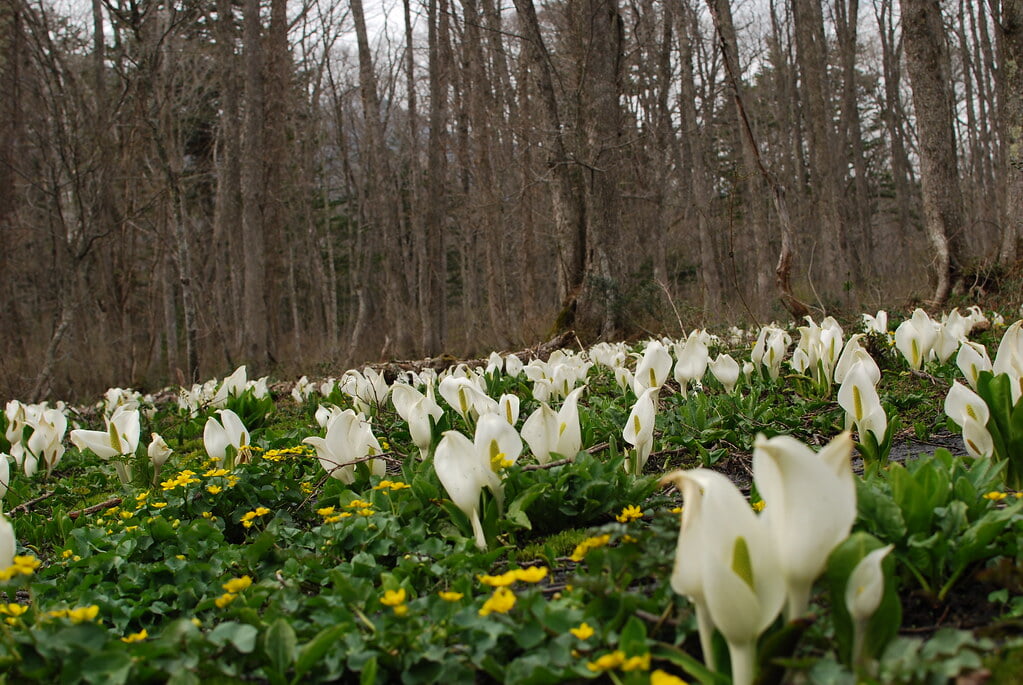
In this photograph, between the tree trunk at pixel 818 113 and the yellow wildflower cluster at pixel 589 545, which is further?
the tree trunk at pixel 818 113

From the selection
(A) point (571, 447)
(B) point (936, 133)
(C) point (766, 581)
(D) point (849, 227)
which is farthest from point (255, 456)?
Result: (D) point (849, 227)

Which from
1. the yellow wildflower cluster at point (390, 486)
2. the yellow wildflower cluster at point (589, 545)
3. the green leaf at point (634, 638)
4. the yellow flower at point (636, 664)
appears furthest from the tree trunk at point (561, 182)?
the yellow flower at point (636, 664)

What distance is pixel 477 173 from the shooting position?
55.5 ft

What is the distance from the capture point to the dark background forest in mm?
9758

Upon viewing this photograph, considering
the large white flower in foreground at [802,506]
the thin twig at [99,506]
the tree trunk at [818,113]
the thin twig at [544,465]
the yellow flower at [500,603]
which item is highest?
the tree trunk at [818,113]

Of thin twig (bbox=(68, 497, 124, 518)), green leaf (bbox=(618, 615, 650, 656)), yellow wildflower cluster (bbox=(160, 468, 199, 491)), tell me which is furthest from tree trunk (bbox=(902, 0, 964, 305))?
green leaf (bbox=(618, 615, 650, 656))

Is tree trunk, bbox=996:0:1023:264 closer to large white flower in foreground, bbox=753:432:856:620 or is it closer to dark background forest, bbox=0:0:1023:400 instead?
dark background forest, bbox=0:0:1023:400

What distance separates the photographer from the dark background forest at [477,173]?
9.76 meters

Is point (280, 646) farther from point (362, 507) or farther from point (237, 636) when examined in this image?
point (362, 507)

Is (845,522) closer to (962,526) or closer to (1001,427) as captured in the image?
(962,526)

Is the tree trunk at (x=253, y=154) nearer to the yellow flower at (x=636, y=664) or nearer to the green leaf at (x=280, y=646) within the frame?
the green leaf at (x=280, y=646)

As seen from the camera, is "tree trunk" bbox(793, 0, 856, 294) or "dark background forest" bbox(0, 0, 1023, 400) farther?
"tree trunk" bbox(793, 0, 856, 294)

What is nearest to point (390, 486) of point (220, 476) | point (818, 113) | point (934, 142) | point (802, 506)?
point (220, 476)

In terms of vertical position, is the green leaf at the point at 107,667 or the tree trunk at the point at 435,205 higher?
the tree trunk at the point at 435,205
